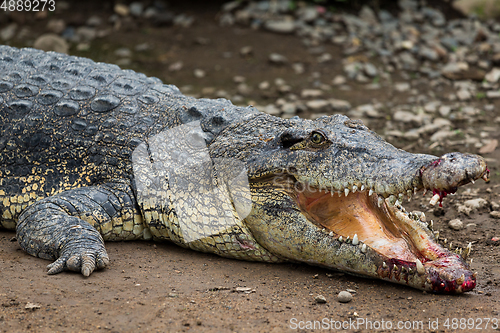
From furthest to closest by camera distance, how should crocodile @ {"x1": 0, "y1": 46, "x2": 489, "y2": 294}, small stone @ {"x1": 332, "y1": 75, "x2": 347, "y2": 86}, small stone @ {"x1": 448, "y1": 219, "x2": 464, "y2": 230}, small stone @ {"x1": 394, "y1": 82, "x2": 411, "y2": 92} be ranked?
small stone @ {"x1": 332, "y1": 75, "x2": 347, "y2": 86}
small stone @ {"x1": 394, "y1": 82, "x2": 411, "y2": 92}
small stone @ {"x1": 448, "y1": 219, "x2": 464, "y2": 230}
crocodile @ {"x1": 0, "y1": 46, "x2": 489, "y2": 294}

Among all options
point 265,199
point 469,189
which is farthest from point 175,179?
point 469,189

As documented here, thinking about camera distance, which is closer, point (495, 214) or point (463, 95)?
point (495, 214)

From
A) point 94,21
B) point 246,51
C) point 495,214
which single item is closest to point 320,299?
point 495,214

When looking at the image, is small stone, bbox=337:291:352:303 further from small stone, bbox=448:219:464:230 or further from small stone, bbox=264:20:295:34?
small stone, bbox=264:20:295:34

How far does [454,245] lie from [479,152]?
2303 millimetres

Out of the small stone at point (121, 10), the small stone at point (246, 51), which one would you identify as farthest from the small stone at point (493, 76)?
the small stone at point (121, 10)

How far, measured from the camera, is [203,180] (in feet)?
13.4

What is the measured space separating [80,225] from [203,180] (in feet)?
3.36

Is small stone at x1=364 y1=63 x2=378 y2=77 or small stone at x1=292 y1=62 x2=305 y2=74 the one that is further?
small stone at x1=292 y1=62 x2=305 y2=74

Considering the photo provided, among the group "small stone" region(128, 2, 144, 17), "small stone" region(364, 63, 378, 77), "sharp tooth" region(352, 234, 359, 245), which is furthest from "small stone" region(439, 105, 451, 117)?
"small stone" region(128, 2, 144, 17)

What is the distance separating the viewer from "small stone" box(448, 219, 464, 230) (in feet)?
15.1

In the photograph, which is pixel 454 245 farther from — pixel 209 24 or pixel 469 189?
pixel 209 24

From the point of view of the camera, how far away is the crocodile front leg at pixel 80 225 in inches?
146

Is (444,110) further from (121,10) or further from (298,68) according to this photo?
(121,10)
